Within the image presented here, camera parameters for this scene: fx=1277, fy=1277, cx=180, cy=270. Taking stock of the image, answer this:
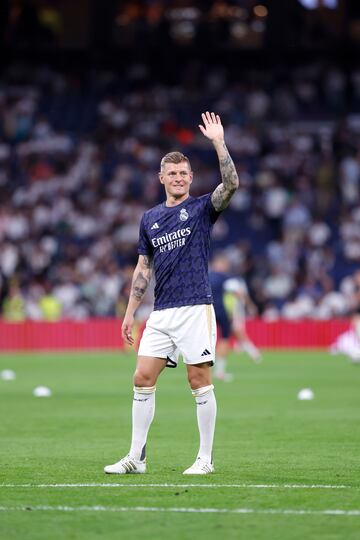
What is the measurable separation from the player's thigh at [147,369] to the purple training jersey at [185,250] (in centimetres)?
46

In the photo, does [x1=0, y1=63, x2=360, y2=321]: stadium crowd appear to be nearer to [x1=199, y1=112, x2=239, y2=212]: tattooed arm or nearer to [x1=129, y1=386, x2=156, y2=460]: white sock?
[x1=129, y1=386, x2=156, y2=460]: white sock

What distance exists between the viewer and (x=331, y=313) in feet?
120

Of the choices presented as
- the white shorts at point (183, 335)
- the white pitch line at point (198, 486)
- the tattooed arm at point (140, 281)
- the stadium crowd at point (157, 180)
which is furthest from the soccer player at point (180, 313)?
the stadium crowd at point (157, 180)

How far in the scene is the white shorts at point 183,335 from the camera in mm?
10516

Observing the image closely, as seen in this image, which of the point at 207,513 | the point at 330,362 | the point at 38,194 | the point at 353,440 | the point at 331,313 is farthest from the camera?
the point at 38,194

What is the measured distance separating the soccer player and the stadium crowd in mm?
24363

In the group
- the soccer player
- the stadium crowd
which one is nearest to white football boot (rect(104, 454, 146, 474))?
the soccer player

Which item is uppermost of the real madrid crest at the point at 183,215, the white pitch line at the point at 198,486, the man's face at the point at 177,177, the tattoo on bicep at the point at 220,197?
the man's face at the point at 177,177

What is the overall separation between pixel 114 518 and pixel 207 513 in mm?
652

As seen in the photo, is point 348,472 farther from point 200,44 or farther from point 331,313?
point 200,44

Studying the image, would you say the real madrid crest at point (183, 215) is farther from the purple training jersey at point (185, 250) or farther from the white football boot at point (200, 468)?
the white football boot at point (200, 468)

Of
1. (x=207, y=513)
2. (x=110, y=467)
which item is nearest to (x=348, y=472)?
(x=110, y=467)

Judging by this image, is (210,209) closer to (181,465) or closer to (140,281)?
(140,281)

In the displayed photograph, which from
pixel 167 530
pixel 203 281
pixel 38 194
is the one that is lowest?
pixel 167 530
